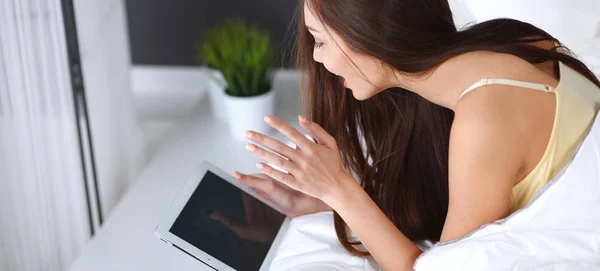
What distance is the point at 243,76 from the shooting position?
1786 millimetres

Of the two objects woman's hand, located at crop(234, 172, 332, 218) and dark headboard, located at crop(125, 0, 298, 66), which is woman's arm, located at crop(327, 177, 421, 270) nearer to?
woman's hand, located at crop(234, 172, 332, 218)

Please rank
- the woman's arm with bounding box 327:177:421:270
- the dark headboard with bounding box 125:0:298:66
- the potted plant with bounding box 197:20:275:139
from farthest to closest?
the dark headboard with bounding box 125:0:298:66
the potted plant with bounding box 197:20:275:139
the woman's arm with bounding box 327:177:421:270

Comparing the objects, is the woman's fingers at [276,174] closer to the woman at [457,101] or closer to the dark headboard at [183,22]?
the woman at [457,101]

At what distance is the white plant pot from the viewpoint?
179 cm

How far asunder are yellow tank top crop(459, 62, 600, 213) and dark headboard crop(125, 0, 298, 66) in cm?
114

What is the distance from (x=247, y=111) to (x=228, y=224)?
638 mm

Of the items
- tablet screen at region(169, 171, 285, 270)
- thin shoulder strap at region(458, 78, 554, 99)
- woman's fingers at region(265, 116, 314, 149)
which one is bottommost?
tablet screen at region(169, 171, 285, 270)

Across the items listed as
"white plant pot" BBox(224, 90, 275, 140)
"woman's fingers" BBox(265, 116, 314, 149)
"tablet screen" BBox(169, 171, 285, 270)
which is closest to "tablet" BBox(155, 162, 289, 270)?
"tablet screen" BBox(169, 171, 285, 270)

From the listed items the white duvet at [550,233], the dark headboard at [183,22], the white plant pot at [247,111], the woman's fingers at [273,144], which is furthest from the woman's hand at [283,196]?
the dark headboard at [183,22]

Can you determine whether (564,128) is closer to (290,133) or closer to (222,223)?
(290,133)

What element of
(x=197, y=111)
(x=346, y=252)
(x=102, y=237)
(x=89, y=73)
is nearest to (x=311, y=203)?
(x=346, y=252)

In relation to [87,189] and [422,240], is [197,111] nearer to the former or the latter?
[87,189]

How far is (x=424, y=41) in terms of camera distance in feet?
3.29

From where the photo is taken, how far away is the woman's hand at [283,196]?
1291 millimetres
